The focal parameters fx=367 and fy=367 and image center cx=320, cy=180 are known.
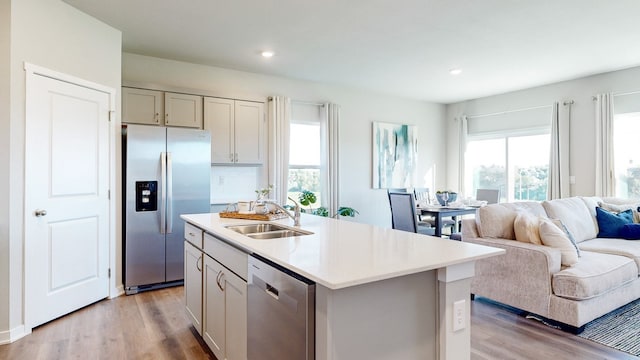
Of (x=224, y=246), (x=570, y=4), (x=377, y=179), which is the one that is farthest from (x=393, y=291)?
(x=377, y=179)

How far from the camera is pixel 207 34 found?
12.2 feet

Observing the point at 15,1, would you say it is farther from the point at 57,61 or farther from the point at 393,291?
the point at 393,291

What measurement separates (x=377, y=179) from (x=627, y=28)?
Answer: 12.2 feet

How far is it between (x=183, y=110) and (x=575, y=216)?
455cm

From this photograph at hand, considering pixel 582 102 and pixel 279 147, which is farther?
pixel 582 102

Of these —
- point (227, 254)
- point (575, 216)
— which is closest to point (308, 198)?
point (227, 254)

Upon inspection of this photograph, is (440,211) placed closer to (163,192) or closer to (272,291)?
(163,192)

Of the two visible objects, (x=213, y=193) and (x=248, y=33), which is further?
(x=213, y=193)

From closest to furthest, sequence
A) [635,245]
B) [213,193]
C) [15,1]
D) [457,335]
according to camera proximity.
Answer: [457,335]
[15,1]
[635,245]
[213,193]

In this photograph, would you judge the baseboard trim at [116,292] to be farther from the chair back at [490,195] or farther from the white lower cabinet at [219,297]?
the chair back at [490,195]

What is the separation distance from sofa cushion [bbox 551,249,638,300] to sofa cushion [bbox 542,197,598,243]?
0.64m

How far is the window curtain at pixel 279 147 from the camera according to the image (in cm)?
509

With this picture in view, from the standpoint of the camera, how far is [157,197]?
3.87 m

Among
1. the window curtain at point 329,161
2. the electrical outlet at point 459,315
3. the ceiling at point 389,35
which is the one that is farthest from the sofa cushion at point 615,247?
the window curtain at point 329,161
